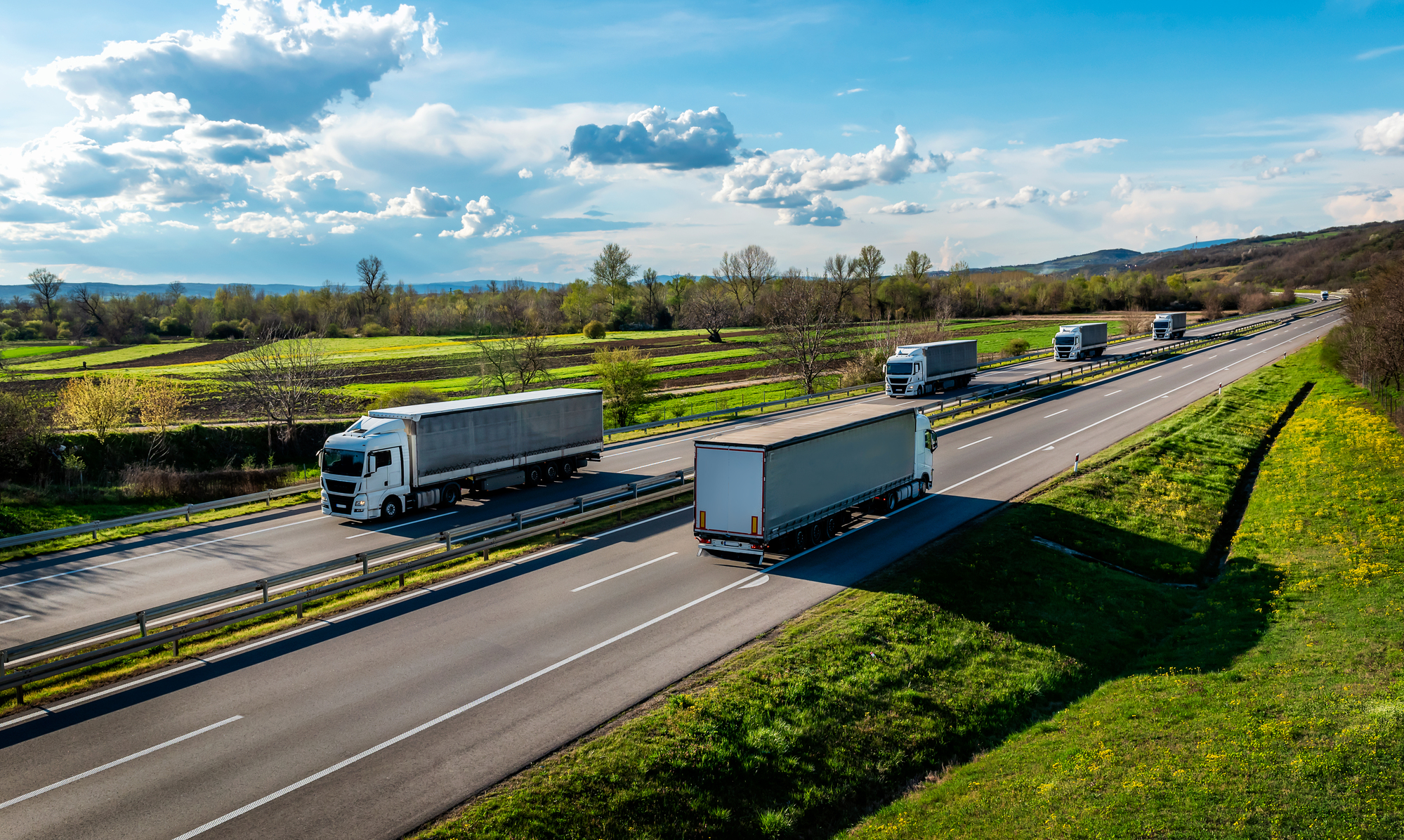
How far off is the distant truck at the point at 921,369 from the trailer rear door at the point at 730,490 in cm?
3300

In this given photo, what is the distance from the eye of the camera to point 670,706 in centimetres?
1240

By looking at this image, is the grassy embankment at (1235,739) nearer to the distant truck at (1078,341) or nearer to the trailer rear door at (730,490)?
the trailer rear door at (730,490)

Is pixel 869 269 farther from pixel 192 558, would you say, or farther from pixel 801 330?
pixel 192 558

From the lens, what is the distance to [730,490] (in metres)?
19.4

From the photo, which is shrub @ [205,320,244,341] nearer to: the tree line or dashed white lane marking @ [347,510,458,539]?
the tree line

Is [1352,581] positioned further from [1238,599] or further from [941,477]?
[941,477]

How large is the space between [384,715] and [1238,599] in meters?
A: 20.9

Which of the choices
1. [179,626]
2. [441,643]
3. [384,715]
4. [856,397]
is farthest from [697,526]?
[856,397]

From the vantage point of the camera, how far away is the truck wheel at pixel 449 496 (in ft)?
88.3

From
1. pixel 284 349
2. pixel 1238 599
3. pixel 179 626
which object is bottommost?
pixel 1238 599

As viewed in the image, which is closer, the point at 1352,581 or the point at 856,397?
the point at 1352,581

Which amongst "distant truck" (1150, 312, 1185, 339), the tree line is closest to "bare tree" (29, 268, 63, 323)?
the tree line

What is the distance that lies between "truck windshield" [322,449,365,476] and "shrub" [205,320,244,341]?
339 feet

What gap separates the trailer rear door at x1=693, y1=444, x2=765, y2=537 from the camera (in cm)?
1892
